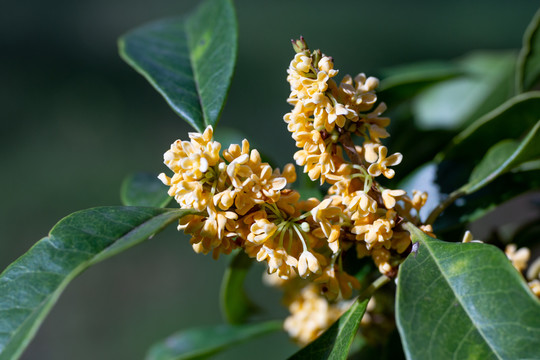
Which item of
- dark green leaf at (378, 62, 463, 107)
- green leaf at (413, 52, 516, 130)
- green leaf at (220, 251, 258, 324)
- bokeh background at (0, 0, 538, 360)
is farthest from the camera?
bokeh background at (0, 0, 538, 360)

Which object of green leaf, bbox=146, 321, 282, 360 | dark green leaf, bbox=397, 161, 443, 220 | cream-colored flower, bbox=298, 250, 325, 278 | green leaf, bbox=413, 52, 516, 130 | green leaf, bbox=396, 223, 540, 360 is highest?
cream-colored flower, bbox=298, 250, 325, 278

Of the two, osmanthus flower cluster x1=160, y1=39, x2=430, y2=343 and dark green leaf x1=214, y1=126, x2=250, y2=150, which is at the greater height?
osmanthus flower cluster x1=160, y1=39, x2=430, y2=343

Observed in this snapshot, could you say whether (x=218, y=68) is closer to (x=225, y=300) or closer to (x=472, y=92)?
(x=225, y=300)

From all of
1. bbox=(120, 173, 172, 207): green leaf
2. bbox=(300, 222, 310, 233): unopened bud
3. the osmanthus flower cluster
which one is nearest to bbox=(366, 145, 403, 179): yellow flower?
the osmanthus flower cluster

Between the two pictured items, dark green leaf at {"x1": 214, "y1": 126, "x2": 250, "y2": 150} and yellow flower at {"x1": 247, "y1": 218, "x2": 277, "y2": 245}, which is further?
dark green leaf at {"x1": 214, "y1": 126, "x2": 250, "y2": 150}

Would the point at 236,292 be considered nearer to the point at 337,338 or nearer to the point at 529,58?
the point at 337,338

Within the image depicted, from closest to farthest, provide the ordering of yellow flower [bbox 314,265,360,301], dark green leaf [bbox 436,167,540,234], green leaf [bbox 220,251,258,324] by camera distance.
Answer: yellow flower [bbox 314,265,360,301], dark green leaf [bbox 436,167,540,234], green leaf [bbox 220,251,258,324]

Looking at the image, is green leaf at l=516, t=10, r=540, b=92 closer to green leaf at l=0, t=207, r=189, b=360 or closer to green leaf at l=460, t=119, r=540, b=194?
green leaf at l=460, t=119, r=540, b=194

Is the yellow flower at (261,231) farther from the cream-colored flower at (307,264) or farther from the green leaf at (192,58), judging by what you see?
the green leaf at (192,58)
